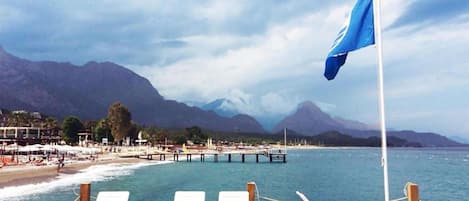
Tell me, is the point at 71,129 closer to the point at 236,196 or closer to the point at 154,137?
the point at 154,137

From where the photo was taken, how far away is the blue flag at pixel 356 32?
24.0ft

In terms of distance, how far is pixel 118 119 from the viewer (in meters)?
113

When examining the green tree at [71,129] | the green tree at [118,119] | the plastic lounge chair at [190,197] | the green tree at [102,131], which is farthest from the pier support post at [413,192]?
the green tree at [102,131]

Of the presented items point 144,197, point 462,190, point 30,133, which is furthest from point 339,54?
point 30,133

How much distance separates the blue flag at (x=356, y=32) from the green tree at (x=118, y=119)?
359 feet

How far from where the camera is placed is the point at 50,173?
47.4 m

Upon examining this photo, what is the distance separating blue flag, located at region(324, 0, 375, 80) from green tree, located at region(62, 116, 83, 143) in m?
112

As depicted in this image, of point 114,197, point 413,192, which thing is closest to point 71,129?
point 114,197

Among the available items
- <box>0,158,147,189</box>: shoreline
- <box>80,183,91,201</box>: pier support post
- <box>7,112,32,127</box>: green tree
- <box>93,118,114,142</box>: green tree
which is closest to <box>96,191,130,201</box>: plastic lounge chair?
<box>80,183,91,201</box>: pier support post

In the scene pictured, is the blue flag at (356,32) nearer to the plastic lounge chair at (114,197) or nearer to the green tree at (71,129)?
the plastic lounge chair at (114,197)

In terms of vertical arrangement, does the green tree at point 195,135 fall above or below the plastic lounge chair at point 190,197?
above

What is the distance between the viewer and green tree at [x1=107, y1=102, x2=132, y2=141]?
11312cm

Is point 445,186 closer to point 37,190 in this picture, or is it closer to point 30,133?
point 37,190

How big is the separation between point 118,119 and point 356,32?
110 meters
